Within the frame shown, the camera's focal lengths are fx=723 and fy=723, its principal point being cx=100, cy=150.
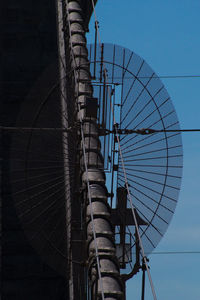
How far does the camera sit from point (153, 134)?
49.2ft

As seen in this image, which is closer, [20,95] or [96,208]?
[96,208]

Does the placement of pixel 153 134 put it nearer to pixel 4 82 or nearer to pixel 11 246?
pixel 11 246

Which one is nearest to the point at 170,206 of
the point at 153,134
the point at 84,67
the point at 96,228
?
the point at 153,134

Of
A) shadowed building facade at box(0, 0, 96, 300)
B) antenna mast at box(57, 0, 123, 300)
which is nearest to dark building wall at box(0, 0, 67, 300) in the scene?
shadowed building facade at box(0, 0, 96, 300)

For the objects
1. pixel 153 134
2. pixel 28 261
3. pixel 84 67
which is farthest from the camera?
pixel 28 261

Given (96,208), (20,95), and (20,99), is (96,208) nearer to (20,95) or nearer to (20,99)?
(20,99)

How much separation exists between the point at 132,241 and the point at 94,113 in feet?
8.49

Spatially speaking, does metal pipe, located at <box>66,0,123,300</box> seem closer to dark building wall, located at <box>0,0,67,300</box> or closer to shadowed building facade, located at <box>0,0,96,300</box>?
shadowed building facade, located at <box>0,0,96,300</box>

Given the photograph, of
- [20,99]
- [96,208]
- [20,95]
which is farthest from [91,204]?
[20,95]

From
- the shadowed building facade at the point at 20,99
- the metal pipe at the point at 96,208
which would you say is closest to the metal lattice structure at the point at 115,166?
the metal pipe at the point at 96,208

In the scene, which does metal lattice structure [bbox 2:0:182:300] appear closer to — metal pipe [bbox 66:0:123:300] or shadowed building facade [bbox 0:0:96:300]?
metal pipe [bbox 66:0:123:300]

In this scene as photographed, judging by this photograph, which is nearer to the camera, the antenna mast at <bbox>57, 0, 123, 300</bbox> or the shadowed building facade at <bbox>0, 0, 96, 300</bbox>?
the antenna mast at <bbox>57, 0, 123, 300</bbox>

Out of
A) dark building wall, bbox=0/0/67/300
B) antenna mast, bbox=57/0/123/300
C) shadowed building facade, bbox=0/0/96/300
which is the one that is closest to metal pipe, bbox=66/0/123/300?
antenna mast, bbox=57/0/123/300

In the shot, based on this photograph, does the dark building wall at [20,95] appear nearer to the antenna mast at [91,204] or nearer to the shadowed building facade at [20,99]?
the shadowed building facade at [20,99]
